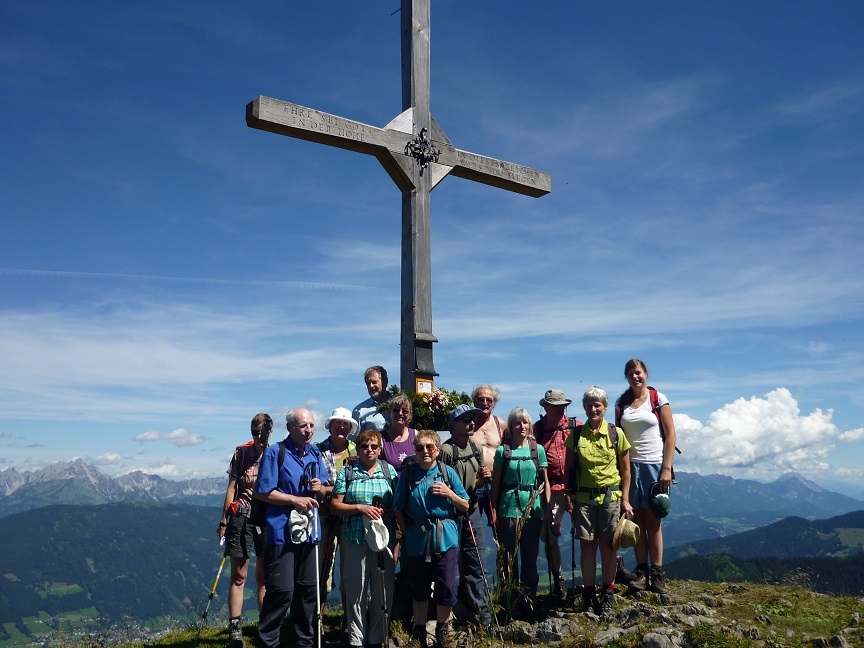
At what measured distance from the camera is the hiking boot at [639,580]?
7.64 meters

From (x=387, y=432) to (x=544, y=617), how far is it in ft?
8.16

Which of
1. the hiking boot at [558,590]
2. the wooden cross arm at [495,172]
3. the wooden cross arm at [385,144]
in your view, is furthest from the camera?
the wooden cross arm at [495,172]

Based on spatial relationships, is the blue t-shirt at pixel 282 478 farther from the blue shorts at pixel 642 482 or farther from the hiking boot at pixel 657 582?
the hiking boot at pixel 657 582

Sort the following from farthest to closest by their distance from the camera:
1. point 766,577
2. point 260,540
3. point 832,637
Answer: point 766,577
point 260,540
point 832,637

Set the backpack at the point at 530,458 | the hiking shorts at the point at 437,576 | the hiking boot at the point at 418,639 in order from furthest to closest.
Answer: the backpack at the point at 530,458 < the hiking boot at the point at 418,639 < the hiking shorts at the point at 437,576

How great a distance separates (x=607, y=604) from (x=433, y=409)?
268 centimetres

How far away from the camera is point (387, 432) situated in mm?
7230

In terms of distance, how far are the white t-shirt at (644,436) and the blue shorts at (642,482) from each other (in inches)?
2.7

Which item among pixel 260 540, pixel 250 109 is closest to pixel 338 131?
pixel 250 109

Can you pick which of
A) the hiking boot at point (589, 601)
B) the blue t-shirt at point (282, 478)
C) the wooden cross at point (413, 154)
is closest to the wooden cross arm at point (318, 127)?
the wooden cross at point (413, 154)

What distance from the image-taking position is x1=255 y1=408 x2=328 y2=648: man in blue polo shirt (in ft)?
19.4

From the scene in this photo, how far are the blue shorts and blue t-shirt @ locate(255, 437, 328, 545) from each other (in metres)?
3.49

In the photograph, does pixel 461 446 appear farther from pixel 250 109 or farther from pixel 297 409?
pixel 250 109

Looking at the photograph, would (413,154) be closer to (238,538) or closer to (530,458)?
(530,458)
